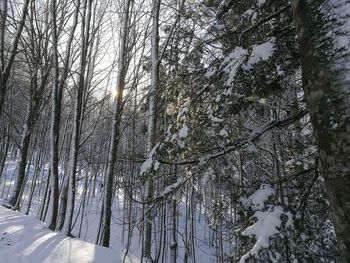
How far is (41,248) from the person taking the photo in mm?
5785

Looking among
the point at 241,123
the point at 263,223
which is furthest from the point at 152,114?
the point at 263,223

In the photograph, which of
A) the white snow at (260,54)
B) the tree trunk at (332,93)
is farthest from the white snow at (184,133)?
the tree trunk at (332,93)

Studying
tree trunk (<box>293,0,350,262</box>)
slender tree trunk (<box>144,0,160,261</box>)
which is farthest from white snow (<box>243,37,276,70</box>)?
slender tree trunk (<box>144,0,160,261</box>)

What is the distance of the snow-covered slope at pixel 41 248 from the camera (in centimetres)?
545

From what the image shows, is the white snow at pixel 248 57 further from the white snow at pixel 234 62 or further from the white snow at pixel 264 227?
the white snow at pixel 264 227

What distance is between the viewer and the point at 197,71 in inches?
155

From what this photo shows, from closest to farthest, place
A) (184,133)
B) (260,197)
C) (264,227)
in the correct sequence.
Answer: (264,227)
(184,133)
(260,197)

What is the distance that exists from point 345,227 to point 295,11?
82 centimetres

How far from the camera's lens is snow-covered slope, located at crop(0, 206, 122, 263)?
5.45m

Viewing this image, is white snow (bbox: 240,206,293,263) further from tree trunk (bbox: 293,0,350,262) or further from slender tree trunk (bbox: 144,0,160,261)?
slender tree trunk (bbox: 144,0,160,261)

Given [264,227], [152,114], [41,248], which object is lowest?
[41,248]

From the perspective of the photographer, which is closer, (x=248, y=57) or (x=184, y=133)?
(x=248, y=57)

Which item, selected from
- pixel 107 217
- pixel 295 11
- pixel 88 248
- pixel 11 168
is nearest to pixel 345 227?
pixel 295 11

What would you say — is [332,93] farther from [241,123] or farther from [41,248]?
[41,248]
